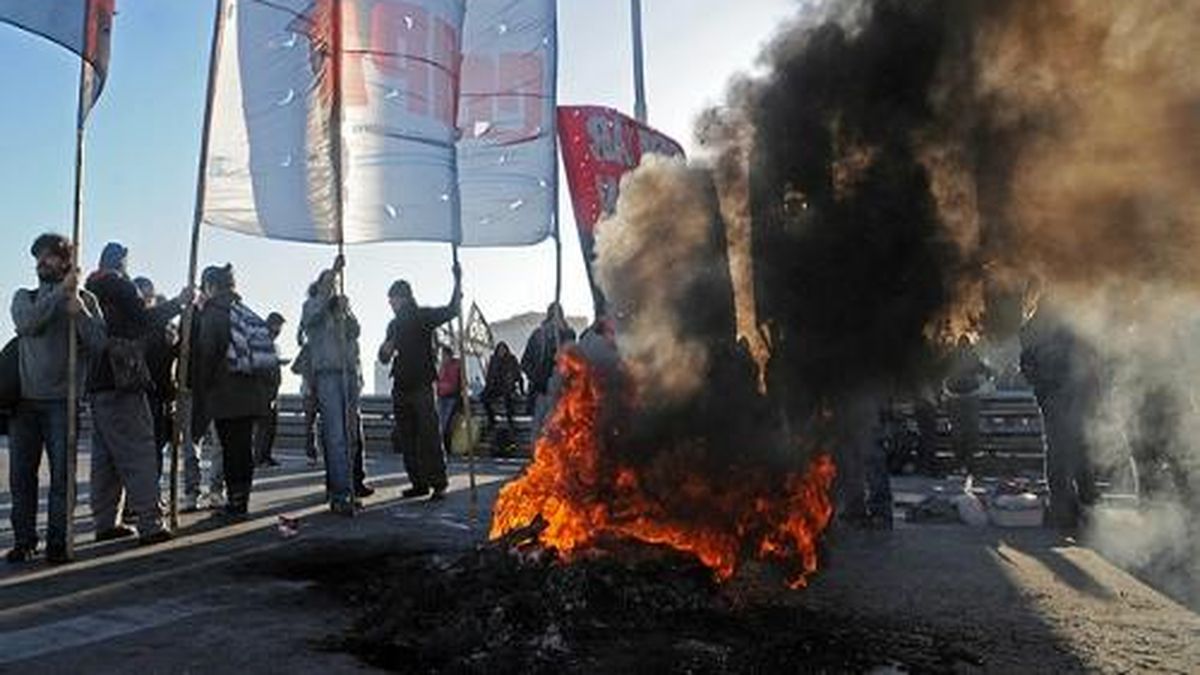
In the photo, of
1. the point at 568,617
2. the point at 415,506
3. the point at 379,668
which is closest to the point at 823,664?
the point at 568,617

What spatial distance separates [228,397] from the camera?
8.48m

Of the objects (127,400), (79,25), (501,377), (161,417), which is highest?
(79,25)

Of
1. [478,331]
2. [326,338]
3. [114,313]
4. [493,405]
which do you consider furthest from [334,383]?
[478,331]

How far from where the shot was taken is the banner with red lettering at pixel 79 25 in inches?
258

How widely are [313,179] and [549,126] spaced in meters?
3.44

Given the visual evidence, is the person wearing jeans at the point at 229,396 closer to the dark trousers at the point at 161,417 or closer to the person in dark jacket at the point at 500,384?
the dark trousers at the point at 161,417

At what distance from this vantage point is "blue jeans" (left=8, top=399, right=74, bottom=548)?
6.62 meters

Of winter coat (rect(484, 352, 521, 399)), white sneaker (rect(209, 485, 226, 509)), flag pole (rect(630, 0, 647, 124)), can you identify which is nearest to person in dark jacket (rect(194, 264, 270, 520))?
white sneaker (rect(209, 485, 226, 509))

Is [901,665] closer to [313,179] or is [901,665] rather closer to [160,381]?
[313,179]

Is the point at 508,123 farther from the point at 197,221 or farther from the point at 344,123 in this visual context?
the point at 197,221

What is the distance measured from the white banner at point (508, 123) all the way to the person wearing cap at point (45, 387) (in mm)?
4579

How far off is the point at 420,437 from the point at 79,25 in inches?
183

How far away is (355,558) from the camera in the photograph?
22.4ft

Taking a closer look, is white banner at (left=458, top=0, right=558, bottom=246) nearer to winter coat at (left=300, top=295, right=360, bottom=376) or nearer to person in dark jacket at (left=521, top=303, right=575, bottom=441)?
person in dark jacket at (left=521, top=303, right=575, bottom=441)
